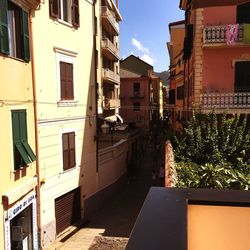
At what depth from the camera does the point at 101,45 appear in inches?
1204

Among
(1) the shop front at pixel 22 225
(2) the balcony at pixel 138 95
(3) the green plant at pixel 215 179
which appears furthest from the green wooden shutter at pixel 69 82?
(2) the balcony at pixel 138 95

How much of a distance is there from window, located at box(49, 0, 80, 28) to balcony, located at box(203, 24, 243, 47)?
6918mm

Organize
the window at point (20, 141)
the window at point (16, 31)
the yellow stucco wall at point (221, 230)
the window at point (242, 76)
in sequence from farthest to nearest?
the window at point (242, 76) → the window at point (20, 141) → the window at point (16, 31) → the yellow stucco wall at point (221, 230)

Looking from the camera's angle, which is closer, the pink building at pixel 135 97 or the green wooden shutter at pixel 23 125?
the green wooden shutter at pixel 23 125

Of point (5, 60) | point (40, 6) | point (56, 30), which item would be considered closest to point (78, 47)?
point (56, 30)

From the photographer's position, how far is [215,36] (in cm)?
1723

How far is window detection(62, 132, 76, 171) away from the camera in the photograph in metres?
16.1

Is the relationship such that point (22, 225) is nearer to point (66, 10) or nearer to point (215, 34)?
point (66, 10)

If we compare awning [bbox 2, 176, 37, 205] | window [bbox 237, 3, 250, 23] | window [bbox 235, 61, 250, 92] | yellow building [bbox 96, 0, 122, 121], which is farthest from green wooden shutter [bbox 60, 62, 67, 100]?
yellow building [bbox 96, 0, 122, 121]

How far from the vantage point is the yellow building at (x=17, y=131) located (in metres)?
11.1

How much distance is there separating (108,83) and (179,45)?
8.68 meters

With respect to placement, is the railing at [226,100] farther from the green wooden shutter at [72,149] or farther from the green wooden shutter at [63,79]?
the green wooden shutter at [63,79]

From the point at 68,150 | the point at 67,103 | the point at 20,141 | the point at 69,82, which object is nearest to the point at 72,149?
the point at 68,150

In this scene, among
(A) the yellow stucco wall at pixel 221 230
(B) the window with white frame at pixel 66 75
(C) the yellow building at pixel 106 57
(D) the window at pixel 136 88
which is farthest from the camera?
(D) the window at pixel 136 88
